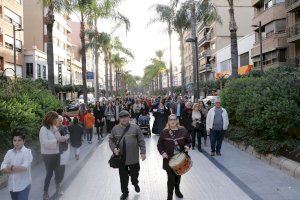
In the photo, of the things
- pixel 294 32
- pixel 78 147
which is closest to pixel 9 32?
pixel 294 32

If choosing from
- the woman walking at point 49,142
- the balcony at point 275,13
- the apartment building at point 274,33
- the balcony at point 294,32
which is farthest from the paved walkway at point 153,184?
the balcony at point 275,13

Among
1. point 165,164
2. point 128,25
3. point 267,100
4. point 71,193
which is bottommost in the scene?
point 71,193

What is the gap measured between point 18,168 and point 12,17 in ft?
153

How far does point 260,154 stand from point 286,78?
2156 millimetres

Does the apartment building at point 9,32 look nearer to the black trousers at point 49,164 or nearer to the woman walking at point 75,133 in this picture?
the woman walking at point 75,133

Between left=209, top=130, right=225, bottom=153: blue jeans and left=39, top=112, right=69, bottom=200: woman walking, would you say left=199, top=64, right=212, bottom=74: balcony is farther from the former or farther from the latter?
left=39, top=112, right=69, bottom=200: woman walking

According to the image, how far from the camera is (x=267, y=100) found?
11.5 m

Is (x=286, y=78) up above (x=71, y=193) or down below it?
above

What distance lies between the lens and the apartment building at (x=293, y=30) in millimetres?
37594

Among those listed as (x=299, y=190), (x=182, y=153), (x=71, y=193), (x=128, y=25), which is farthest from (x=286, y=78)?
(x=128, y=25)

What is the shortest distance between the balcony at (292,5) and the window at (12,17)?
2915 cm

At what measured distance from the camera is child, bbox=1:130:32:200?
5.72 m

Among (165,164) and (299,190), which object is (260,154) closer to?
(299,190)

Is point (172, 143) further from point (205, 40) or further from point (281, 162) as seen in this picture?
point (205, 40)
